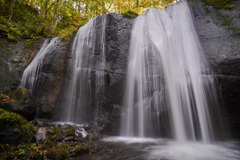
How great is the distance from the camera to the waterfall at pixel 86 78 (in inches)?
269

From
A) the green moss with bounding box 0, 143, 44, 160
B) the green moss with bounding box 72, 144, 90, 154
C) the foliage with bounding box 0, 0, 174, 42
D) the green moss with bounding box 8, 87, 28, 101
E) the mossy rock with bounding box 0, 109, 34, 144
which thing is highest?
the foliage with bounding box 0, 0, 174, 42

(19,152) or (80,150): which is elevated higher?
(19,152)

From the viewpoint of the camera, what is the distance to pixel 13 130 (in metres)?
2.89

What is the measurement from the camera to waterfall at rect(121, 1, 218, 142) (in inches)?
190

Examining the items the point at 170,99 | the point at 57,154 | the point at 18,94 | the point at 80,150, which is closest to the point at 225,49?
the point at 170,99

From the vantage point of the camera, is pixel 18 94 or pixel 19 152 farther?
pixel 18 94

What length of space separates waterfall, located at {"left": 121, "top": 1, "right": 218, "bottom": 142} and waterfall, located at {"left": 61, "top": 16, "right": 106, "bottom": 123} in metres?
1.66

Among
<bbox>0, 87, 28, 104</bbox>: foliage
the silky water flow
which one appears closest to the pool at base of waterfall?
the silky water flow

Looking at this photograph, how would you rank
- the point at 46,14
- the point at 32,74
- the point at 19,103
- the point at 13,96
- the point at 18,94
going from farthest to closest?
1. the point at 46,14
2. the point at 32,74
3. the point at 18,94
4. the point at 13,96
5. the point at 19,103

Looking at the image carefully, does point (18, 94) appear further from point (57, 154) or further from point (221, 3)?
point (221, 3)

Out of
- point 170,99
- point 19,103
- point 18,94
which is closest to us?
point 170,99

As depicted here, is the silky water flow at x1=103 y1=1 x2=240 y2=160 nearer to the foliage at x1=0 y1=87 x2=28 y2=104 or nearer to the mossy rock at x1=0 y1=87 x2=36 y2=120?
the mossy rock at x1=0 y1=87 x2=36 y2=120

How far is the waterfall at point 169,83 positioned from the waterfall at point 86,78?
5.45 ft

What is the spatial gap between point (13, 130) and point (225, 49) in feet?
23.8
